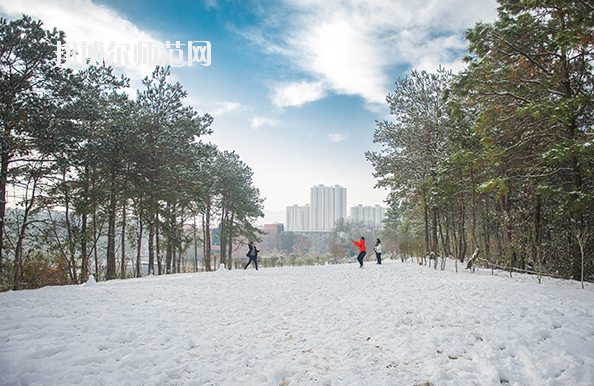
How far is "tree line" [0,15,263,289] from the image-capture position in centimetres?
1005

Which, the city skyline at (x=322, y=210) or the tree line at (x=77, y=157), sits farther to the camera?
the city skyline at (x=322, y=210)

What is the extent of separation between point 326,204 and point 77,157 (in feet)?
417

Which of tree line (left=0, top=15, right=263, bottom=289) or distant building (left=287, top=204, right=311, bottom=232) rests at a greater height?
tree line (left=0, top=15, right=263, bottom=289)

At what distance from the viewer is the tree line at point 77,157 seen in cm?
1005

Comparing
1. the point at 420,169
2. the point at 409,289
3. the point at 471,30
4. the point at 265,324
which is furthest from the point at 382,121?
the point at 265,324

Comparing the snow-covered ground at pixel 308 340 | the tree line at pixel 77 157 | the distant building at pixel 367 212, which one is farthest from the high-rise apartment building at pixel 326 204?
the snow-covered ground at pixel 308 340

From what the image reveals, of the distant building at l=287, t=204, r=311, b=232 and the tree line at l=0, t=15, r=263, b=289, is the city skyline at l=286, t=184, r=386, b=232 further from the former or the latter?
the tree line at l=0, t=15, r=263, b=289

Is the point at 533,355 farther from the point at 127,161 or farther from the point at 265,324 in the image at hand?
the point at 127,161

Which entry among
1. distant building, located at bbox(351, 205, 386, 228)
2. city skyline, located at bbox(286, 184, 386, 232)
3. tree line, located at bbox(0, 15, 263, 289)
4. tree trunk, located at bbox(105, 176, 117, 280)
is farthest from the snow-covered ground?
distant building, located at bbox(351, 205, 386, 228)

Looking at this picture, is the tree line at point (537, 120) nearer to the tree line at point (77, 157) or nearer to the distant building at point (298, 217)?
the tree line at point (77, 157)

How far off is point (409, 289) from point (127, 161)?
555 inches

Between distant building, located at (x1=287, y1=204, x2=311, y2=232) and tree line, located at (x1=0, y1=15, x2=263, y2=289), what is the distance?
122191mm

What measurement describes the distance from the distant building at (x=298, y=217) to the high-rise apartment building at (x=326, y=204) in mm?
3438

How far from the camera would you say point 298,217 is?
142 metres
